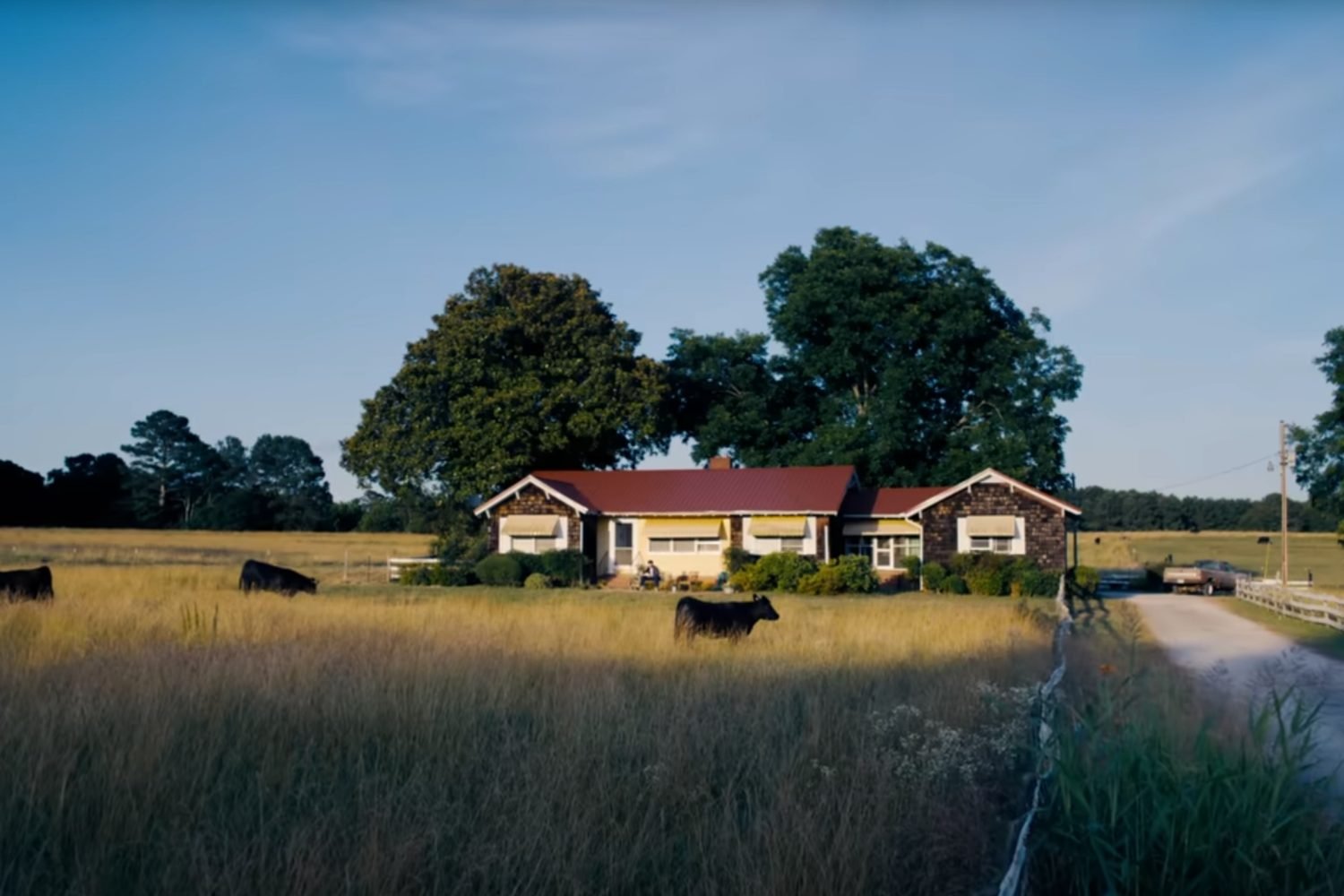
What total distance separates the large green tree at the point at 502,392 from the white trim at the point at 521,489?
233 cm

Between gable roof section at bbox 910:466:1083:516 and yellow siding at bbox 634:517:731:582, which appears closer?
gable roof section at bbox 910:466:1083:516

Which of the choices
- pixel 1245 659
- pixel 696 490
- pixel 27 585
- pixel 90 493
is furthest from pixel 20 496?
pixel 1245 659

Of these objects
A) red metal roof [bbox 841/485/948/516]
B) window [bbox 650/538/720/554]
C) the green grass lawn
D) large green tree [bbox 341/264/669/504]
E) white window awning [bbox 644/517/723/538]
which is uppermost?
large green tree [bbox 341/264/669/504]

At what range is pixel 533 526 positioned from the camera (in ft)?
131

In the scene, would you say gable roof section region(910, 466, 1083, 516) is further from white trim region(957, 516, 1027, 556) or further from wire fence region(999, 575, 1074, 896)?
wire fence region(999, 575, 1074, 896)

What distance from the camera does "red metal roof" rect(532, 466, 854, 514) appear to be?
39375mm

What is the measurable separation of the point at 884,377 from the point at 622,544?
14038mm

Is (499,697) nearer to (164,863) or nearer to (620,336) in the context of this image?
(164,863)

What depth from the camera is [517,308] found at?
4425 centimetres

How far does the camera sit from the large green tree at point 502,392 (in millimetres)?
43000

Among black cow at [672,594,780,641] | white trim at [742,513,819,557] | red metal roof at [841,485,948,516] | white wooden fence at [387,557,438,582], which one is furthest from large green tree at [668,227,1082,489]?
black cow at [672,594,780,641]

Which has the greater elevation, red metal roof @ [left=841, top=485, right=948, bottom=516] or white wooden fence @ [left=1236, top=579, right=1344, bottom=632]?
red metal roof @ [left=841, top=485, right=948, bottom=516]

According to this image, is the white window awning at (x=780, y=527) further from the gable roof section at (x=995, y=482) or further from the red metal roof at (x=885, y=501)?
the gable roof section at (x=995, y=482)

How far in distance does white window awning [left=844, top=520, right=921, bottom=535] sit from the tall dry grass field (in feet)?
96.7
